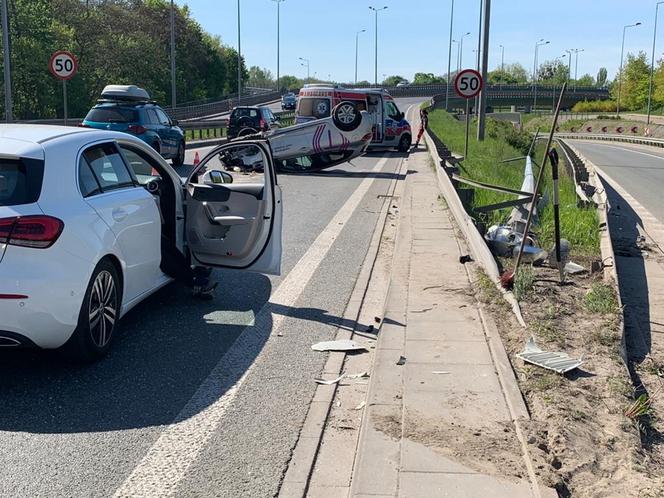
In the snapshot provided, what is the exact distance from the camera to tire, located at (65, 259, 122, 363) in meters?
5.41

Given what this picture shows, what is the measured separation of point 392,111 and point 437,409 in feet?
87.9

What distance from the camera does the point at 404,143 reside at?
→ 3169 centimetres

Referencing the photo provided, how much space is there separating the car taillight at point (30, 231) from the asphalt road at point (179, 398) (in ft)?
3.22

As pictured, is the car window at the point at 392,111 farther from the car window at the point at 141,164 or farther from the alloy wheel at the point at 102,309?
the alloy wheel at the point at 102,309

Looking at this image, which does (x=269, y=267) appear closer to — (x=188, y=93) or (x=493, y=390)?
(x=493, y=390)

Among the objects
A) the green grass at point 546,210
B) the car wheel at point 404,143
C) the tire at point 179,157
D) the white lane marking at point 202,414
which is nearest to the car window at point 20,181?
the white lane marking at point 202,414

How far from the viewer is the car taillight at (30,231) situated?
196 inches

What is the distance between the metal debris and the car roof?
3650 millimetres

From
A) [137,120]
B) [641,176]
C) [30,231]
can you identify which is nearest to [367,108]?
[641,176]

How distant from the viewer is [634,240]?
504 inches

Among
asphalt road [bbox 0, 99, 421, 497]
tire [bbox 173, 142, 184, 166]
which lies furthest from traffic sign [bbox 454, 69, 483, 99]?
asphalt road [bbox 0, 99, 421, 497]

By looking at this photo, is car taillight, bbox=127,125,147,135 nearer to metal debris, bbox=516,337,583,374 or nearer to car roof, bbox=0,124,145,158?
car roof, bbox=0,124,145,158

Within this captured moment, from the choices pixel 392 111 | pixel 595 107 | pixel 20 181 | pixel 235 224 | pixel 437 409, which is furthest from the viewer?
pixel 595 107

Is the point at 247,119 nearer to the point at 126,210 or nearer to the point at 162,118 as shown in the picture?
the point at 162,118
